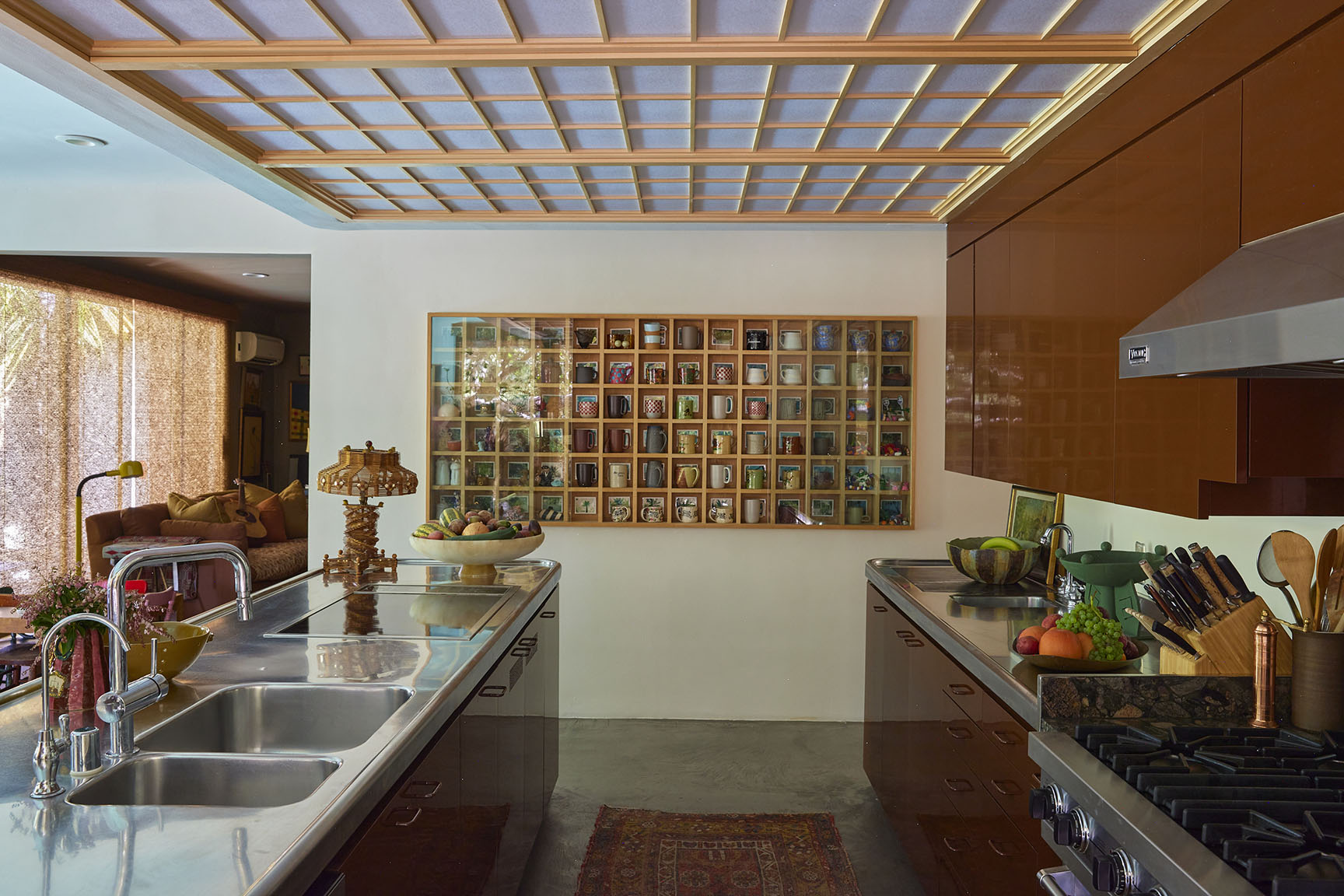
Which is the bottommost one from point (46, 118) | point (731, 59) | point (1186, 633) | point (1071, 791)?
point (1071, 791)

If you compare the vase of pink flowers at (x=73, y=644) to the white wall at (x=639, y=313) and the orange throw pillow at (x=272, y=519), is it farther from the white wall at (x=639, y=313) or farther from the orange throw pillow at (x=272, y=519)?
the orange throw pillow at (x=272, y=519)

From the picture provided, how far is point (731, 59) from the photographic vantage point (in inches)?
98.0

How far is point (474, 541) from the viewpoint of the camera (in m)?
3.23

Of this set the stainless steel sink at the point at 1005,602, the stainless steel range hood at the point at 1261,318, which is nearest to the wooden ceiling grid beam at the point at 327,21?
the stainless steel range hood at the point at 1261,318

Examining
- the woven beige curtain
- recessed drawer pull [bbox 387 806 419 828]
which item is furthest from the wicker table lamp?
the woven beige curtain

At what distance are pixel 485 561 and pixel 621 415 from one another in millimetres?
1713

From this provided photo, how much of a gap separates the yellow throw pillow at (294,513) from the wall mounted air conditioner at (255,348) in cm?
156

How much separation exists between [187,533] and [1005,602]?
18.2 feet

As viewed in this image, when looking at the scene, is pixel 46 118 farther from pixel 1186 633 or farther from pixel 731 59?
pixel 1186 633

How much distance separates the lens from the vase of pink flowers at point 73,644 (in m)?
1.74

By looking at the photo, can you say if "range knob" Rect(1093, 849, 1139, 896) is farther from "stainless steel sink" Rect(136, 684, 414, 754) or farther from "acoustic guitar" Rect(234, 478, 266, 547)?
"acoustic guitar" Rect(234, 478, 266, 547)

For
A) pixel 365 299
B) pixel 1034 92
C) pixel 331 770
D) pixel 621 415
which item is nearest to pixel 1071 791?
pixel 331 770

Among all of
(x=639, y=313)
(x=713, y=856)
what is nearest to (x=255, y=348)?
(x=639, y=313)

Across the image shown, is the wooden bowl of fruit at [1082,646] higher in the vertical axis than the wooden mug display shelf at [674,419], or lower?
lower
